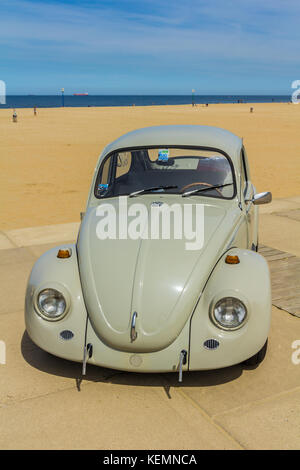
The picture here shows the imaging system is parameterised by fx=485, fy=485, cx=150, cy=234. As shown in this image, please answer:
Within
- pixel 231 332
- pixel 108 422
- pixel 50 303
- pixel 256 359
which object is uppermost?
pixel 50 303

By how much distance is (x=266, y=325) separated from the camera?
11.5ft

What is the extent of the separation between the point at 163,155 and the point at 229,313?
2086 mm

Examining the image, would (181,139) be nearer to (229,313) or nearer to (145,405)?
(229,313)

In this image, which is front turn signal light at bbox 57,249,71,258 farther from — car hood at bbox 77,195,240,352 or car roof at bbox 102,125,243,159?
car roof at bbox 102,125,243,159

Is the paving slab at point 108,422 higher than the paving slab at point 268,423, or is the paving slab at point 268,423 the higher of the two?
the paving slab at point 268,423

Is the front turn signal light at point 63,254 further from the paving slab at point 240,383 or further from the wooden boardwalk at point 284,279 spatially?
the wooden boardwalk at point 284,279

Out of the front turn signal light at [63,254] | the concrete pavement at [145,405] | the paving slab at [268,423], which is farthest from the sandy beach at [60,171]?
the paving slab at [268,423]

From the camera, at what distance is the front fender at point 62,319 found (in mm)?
3496

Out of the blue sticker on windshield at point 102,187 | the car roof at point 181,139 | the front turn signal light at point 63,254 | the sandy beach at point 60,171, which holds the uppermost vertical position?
the car roof at point 181,139

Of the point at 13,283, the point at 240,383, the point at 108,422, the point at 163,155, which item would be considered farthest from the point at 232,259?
the point at 13,283

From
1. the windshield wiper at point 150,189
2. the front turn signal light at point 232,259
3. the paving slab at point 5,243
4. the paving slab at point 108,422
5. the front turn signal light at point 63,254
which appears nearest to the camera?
the paving slab at point 108,422

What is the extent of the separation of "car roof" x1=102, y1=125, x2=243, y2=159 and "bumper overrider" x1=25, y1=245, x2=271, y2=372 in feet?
5.35

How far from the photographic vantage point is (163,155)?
4957 mm
